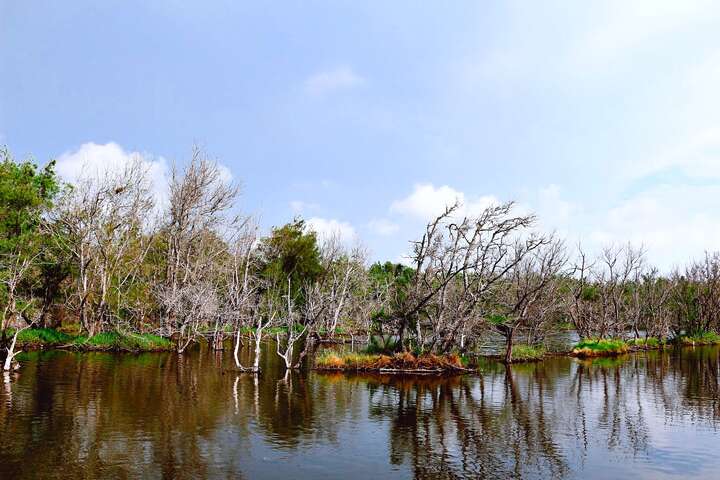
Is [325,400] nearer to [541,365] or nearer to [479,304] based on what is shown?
[479,304]

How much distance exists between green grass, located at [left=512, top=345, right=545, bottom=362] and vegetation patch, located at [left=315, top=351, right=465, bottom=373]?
913 cm

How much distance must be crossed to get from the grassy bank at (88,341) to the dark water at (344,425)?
853 centimetres

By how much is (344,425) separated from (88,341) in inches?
1170

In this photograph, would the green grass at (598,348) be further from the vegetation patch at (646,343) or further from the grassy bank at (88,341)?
the grassy bank at (88,341)

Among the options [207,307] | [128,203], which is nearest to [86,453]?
[207,307]

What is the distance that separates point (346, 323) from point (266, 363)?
2196 centimetres

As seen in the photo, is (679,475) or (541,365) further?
(541,365)

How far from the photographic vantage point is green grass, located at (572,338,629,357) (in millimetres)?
48750

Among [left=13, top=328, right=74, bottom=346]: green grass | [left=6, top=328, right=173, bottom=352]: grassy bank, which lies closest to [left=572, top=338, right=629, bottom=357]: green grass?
[left=6, top=328, right=173, bottom=352]: grassy bank

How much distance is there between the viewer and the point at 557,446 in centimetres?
1848

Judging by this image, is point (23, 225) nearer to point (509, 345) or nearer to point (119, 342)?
point (119, 342)

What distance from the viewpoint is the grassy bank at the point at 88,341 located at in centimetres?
4222

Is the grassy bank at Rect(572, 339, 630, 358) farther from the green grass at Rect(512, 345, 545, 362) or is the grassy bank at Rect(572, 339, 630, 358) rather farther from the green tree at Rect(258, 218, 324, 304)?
the green tree at Rect(258, 218, 324, 304)

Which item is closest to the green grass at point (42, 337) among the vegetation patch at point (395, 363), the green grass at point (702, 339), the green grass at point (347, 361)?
the green grass at point (347, 361)
